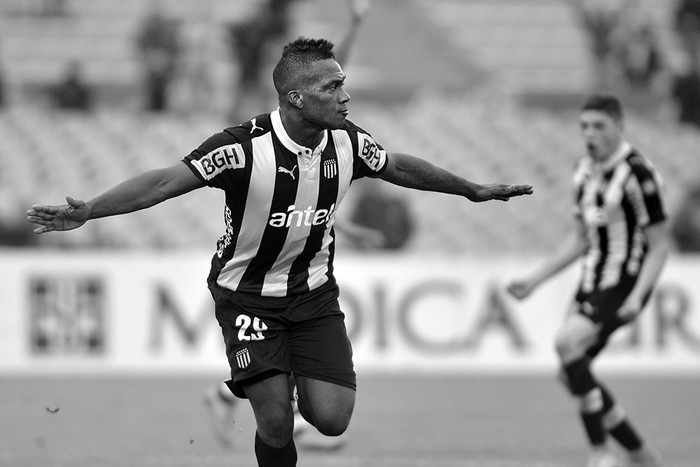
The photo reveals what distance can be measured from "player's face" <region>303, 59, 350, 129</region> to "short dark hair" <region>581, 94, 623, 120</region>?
311 cm

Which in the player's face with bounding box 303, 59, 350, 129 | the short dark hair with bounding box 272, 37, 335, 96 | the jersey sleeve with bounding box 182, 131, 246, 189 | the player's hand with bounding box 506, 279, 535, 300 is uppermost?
the short dark hair with bounding box 272, 37, 335, 96

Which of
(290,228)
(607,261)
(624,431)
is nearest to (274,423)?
(290,228)

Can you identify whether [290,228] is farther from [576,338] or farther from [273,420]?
[576,338]

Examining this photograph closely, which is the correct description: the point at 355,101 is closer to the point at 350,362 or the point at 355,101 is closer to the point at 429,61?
the point at 429,61

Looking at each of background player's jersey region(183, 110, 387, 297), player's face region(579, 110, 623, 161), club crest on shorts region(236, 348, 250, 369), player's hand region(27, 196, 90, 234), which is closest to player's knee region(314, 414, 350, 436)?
club crest on shorts region(236, 348, 250, 369)

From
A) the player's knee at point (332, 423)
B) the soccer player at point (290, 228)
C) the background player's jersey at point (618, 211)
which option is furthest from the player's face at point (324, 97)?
the background player's jersey at point (618, 211)

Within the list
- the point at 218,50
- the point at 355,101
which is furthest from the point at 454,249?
the point at 218,50

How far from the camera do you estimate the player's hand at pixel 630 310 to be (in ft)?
27.0

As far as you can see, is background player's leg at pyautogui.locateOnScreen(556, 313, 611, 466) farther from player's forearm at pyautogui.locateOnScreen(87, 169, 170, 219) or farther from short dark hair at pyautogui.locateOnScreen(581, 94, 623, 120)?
player's forearm at pyautogui.locateOnScreen(87, 169, 170, 219)

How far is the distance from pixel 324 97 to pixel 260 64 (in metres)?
13.3

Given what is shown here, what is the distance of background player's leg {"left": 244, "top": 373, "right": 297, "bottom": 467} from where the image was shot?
20.3ft

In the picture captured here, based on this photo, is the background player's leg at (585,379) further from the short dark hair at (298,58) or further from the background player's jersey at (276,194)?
the short dark hair at (298,58)

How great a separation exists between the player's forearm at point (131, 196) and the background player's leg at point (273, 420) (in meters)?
1.04

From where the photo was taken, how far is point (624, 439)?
8.66 meters
